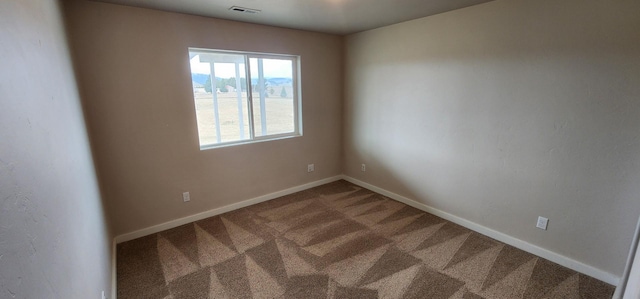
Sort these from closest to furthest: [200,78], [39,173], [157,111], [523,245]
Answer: [39,173] → [523,245] → [157,111] → [200,78]

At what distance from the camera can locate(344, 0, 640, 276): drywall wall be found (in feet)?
6.55

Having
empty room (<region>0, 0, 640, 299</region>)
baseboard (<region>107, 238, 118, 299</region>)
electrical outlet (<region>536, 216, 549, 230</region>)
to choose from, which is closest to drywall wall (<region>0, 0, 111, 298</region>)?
empty room (<region>0, 0, 640, 299</region>)

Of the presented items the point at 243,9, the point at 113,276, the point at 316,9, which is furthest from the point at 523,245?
the point at 113,276

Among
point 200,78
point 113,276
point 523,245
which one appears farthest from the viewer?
point 200,78

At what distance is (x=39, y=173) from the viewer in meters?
0.93

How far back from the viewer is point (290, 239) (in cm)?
279

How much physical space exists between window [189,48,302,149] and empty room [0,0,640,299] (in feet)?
0.07

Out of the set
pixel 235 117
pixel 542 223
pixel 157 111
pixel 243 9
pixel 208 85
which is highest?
pixel 243 9

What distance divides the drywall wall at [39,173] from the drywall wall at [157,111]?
772 millimetres

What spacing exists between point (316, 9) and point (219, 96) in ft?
4.89

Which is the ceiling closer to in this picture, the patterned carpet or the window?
the window

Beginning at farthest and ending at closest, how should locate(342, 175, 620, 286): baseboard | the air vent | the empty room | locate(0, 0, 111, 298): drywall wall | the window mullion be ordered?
the window mullion < the air vent < locate(342, 175, 620, 286): baseboard < the empty room < locate(0, 0, 111, 298): drywall wall

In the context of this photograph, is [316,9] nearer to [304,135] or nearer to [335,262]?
[304,135]

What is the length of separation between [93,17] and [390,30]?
119 inches
